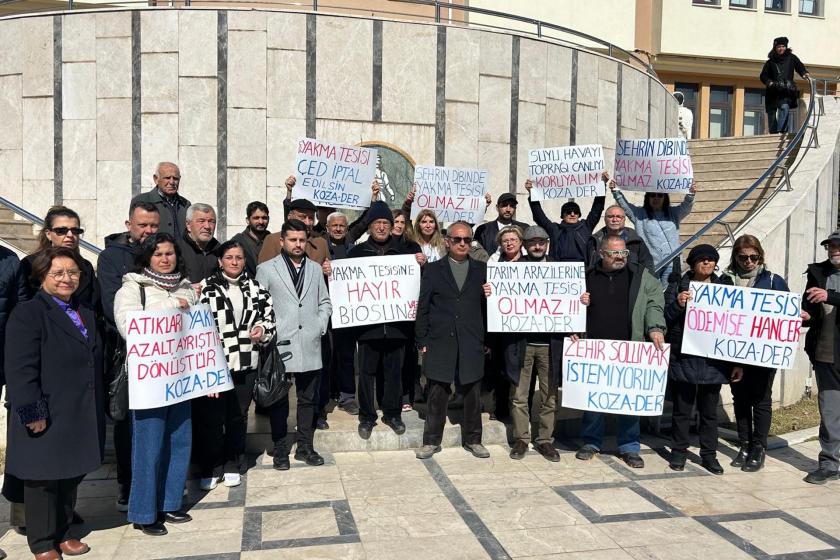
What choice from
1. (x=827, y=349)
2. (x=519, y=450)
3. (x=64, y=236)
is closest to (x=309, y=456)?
(x=519, y=450)

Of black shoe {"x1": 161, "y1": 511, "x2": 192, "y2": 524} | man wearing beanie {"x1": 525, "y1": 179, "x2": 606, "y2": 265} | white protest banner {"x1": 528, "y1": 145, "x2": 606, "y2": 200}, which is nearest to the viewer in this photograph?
black shoe {"x1": 161, "y1": 511, "x2": 192, "y2": 524}

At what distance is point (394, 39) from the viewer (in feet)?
35.9

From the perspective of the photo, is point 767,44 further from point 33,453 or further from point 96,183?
point 33,453

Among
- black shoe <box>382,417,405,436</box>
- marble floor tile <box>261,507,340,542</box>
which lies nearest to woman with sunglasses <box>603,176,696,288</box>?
black shoe <box>382,417,405,436</box>

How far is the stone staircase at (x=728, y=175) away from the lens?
11.6 m

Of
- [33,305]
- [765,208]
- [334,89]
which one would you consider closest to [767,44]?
[765,208]

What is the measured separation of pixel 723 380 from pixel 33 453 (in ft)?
17.9

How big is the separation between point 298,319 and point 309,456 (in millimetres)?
1241

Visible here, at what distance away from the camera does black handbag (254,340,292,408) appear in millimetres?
5484

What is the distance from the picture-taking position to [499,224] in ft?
24.1

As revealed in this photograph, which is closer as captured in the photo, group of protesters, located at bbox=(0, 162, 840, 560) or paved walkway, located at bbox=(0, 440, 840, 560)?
group of protesters, located at bbox=(0, 162, 840, 560)

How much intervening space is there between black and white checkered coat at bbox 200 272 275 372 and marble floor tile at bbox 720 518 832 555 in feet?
12.4

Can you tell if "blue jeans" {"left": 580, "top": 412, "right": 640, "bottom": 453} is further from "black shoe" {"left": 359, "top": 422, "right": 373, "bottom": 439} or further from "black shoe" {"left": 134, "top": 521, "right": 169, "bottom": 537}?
"black shoe" {"left": 134, "top": 521, "right": 169, "bottom": 537}

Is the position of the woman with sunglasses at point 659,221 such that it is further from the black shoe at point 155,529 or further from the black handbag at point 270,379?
the black shoe at point 155,529
